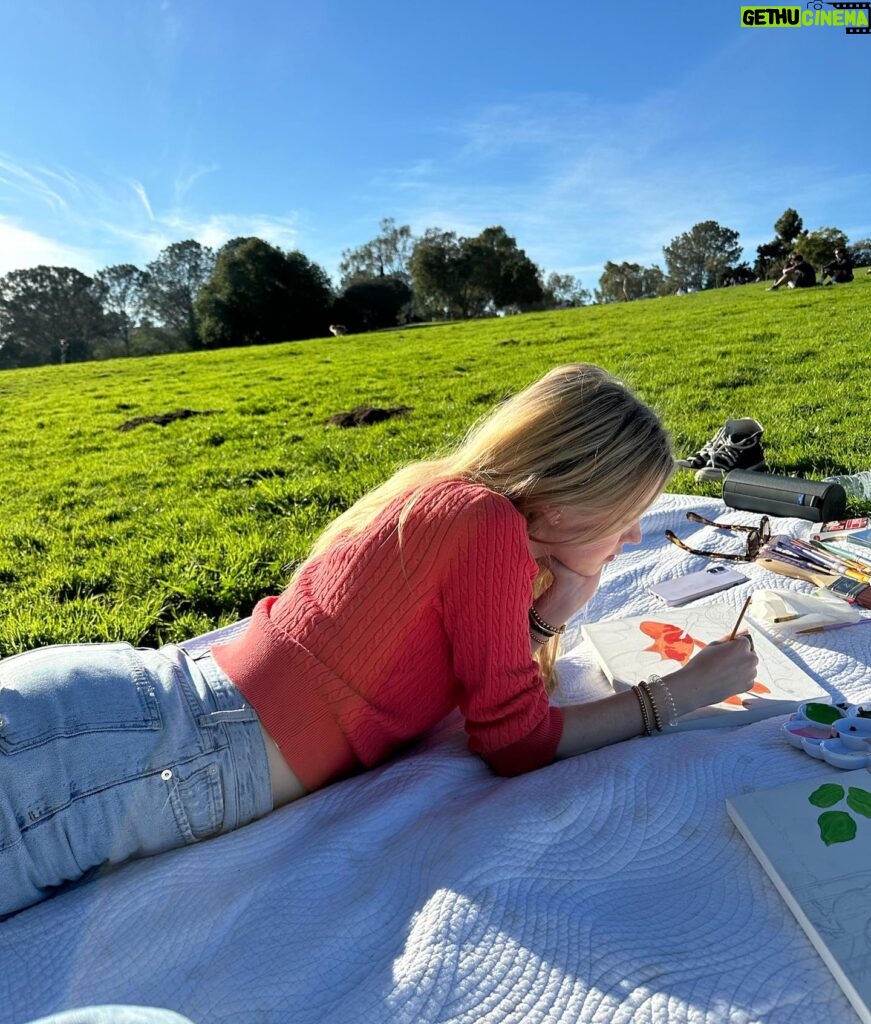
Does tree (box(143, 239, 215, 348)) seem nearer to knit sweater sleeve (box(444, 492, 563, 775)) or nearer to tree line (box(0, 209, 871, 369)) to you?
tree line (box(0, 209, 871, 369))

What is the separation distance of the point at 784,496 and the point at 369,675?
8.23ft

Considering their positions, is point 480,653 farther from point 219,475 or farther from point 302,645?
point 219,475

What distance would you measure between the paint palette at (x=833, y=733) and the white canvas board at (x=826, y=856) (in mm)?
33

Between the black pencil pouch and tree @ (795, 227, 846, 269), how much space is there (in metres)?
24.2

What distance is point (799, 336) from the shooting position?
31.8ft

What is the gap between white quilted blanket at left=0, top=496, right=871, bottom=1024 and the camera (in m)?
1.13

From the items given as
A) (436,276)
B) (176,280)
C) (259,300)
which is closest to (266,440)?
(259,300)

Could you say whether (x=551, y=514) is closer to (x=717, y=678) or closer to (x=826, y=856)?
(x=717, y=678)

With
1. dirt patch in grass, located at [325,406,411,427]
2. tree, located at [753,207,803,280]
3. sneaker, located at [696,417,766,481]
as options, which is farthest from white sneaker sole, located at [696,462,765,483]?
tree, located at [753,207,803,280]

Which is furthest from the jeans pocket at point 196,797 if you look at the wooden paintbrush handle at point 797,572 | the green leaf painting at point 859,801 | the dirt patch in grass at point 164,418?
the dirt patch in grass at point 164,418

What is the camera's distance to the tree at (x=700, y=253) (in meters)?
63.3

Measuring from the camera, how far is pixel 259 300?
33.5m

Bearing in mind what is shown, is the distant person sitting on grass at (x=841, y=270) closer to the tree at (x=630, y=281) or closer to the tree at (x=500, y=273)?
the tree at (x=500, y=273)

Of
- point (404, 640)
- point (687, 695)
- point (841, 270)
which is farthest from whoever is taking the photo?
point (841, 270)
